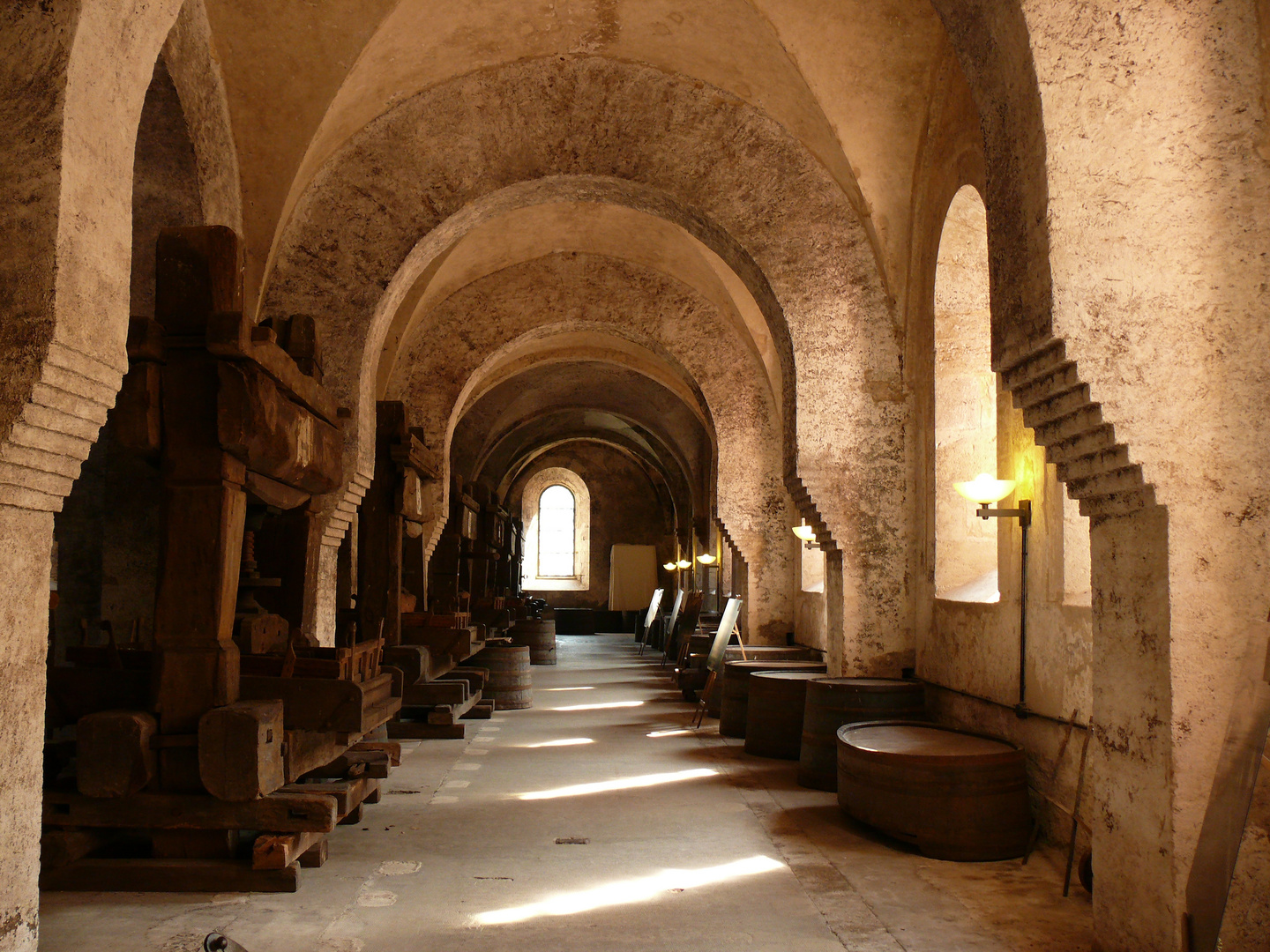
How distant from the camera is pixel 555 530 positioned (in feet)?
107

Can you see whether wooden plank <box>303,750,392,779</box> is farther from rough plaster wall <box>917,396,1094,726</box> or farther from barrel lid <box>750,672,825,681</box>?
rough plaster wall <box>917,396,1094,726</box>

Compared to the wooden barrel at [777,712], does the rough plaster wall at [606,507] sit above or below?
above

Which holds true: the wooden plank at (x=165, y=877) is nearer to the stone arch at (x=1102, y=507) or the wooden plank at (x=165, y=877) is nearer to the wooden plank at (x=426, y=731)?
the stone arch at (x=1102, y=507)

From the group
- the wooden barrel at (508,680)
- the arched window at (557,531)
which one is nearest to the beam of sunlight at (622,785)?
the wooden barrel at (508,680)

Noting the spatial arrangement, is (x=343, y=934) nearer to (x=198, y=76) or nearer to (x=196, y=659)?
(x=196, y=659)

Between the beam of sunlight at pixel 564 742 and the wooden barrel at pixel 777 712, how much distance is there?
1766mm

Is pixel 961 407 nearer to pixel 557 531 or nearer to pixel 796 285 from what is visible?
pixel 796 285

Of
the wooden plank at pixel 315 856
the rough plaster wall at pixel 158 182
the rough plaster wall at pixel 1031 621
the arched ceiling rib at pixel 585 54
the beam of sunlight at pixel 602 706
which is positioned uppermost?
the arched ceiling rib at pixel 585 54

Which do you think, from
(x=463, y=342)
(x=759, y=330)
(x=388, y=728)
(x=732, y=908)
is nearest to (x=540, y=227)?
(x=463, y=342)

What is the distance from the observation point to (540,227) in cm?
1175

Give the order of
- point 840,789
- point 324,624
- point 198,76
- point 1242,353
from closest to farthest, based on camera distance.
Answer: point 1242,353, point 840,789, point 198,76, point 324,624

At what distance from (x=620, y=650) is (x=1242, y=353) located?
19630mm

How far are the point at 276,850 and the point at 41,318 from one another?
253cm

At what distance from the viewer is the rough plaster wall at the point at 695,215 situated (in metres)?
7.82
